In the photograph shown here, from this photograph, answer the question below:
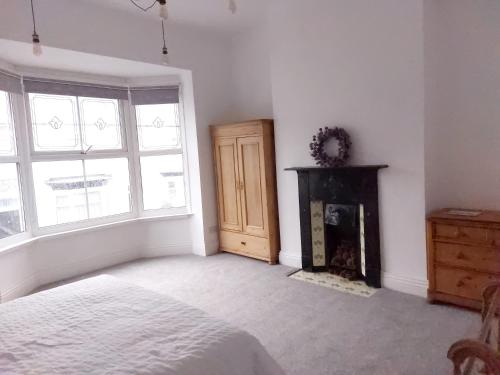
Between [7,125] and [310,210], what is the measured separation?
3.21 meters

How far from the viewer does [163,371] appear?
1176mm

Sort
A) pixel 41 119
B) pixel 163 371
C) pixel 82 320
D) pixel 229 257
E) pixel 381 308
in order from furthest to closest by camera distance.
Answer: pixel 229 257
pixel 41 119
pixel 381 308
pixel 82 320
pixel 163 371

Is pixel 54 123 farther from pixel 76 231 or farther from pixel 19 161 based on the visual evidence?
pixel 76 231

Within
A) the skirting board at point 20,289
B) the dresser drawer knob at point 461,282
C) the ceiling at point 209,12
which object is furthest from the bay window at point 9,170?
the dresser drawer knob at point 461,282

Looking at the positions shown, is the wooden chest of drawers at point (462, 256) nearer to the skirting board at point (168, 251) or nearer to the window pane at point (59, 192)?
the skirting board at point (168, 251)

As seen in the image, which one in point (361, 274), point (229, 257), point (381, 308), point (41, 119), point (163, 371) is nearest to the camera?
point (163, 371)

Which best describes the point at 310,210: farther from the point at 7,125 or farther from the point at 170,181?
the point at 7,125

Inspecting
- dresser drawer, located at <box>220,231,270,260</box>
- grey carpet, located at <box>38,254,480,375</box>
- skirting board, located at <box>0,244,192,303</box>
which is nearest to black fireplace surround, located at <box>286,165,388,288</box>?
grey carpet, located at <box>38,254,480,375</box>

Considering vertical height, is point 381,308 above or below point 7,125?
below

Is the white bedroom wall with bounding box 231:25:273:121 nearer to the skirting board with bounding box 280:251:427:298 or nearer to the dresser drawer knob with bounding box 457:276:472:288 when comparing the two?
the skirting board with bounding box 280:251:427:298

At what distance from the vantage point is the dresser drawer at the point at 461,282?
2613 mm

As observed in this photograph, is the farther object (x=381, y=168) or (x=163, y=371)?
(x=381, y=168)

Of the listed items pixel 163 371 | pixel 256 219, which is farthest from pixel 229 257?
pixel 163 371

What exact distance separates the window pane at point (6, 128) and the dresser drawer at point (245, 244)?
2535 millimetres
